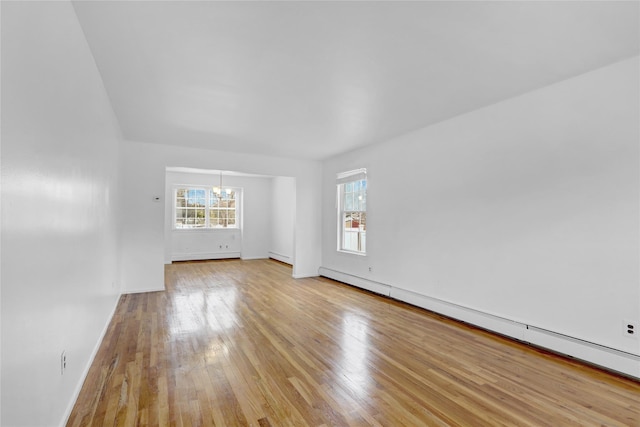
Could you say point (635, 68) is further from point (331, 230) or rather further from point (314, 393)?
point (331, 230)

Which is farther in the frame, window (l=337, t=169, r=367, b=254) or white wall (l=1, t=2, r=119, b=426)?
Result: window (l=337, t=169, r=367, b=254)

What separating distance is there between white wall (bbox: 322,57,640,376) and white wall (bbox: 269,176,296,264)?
4344 millimetres

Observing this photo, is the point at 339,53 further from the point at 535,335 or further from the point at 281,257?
the point at 281,257

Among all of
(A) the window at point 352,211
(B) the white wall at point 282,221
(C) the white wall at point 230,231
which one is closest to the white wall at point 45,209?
(A) the window at point 352,211

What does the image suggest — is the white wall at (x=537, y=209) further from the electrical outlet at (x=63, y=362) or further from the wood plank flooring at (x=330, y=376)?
the electrical outlet at (x=63, y=362)

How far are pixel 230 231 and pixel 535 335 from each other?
786 cm

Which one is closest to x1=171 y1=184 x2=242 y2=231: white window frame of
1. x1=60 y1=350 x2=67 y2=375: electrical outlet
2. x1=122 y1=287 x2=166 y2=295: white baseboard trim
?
x1=122 y1=287 x2=166 y2=295: white baseboard trim

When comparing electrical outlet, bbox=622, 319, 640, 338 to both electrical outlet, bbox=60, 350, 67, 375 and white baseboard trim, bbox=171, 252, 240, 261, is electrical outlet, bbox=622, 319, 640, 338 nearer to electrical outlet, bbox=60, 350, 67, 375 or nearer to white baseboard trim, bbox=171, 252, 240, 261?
electrical outlet, bbox=60, 350, 67, 375

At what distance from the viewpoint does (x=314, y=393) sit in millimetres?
2207

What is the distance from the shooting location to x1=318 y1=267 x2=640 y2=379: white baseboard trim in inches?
99.0

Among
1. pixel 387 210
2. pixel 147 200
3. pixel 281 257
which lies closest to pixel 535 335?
pixel 387 210

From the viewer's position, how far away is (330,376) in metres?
2.45

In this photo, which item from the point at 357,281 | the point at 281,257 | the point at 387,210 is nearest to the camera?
the point at 387,210

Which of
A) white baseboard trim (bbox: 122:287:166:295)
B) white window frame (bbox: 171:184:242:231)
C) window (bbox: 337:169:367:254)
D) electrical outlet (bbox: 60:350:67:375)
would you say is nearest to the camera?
electrical outlet (bbox: 60:350:67:375)
